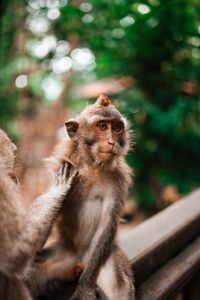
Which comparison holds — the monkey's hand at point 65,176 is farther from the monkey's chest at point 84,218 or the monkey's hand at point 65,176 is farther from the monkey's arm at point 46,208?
the monkey's chest at point 84,218

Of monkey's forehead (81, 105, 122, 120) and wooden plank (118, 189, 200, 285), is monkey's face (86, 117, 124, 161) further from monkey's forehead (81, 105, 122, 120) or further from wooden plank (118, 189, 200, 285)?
wooden plank (118, 189, 200, 285)

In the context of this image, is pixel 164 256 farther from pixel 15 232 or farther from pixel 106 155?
pixel 15 232

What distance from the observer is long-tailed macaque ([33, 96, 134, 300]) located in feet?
6.69

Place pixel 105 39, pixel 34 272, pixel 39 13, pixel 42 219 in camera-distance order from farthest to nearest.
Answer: pixel 39 13, pixel 105 39, pixel 34 272, pixel 42 219

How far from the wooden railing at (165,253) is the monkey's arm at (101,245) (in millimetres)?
243

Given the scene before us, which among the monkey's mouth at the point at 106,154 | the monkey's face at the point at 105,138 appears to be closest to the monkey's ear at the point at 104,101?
the monkey's face at the point at 105,138

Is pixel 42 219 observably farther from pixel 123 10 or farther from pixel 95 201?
pixel 123 10

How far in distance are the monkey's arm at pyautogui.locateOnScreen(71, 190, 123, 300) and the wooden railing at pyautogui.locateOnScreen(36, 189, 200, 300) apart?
142 millimetres

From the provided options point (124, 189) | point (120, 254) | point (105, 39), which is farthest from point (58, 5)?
point (120, 254)

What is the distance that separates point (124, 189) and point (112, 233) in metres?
0.34

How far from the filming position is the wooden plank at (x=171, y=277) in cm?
197

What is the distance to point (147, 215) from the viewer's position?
661cm

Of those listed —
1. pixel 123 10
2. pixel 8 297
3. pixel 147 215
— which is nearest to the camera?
pixel 8 297

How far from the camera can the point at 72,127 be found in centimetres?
219
